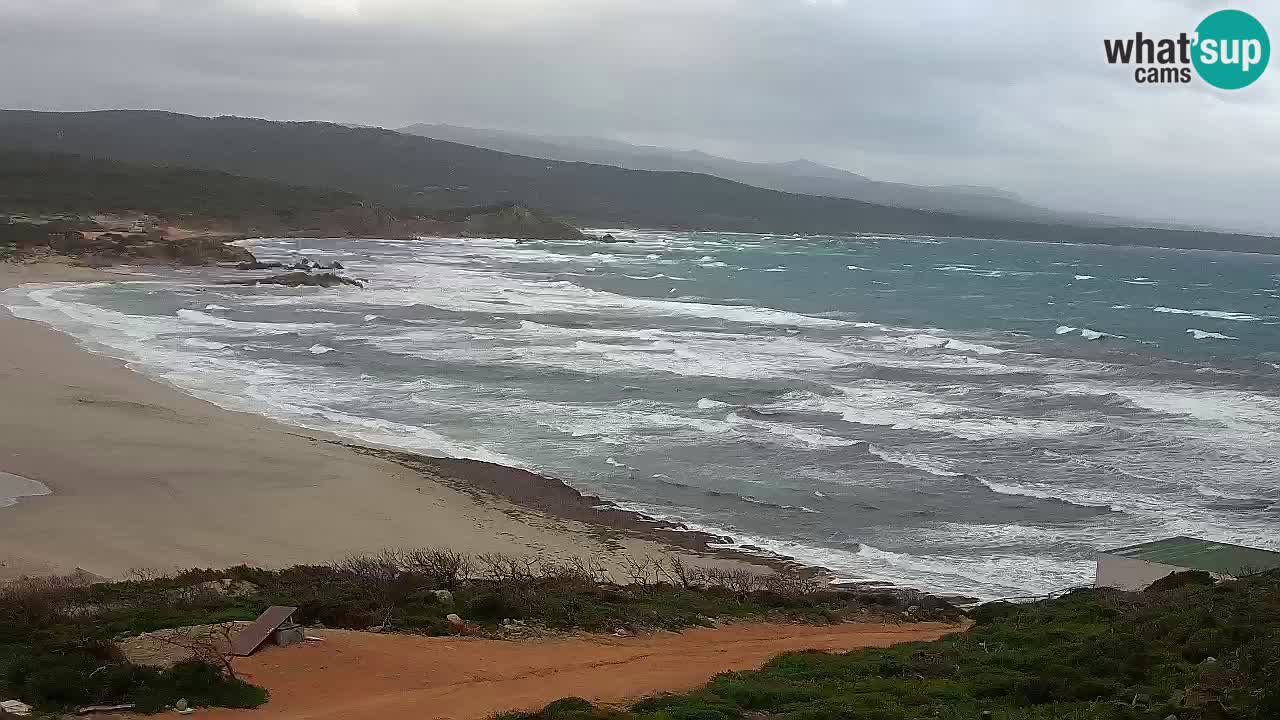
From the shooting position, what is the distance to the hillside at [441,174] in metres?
151

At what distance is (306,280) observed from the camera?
58.9 metres

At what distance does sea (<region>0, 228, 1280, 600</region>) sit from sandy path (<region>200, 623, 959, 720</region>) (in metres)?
6.39

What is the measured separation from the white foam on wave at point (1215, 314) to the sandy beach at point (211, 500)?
180ft

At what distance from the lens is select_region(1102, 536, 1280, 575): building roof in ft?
52.5

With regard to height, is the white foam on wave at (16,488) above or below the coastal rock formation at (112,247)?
below

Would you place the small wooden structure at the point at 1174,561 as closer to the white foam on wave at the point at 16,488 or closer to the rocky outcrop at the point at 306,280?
the white foam on wave at the point at 16,488

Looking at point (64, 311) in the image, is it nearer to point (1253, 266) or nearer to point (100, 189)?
point (100, 189)

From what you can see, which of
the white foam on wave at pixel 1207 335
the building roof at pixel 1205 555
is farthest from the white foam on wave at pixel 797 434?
the white foam on wave at pixel 1207 335

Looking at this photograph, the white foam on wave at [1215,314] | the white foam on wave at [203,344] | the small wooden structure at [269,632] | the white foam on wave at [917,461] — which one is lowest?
the white foam on wave at [917,461]

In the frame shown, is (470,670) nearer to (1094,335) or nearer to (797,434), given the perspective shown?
(797,434)

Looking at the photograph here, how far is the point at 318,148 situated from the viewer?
173875mm

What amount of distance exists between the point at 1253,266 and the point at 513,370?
138 m

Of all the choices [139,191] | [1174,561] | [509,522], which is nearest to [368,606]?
[509,522]

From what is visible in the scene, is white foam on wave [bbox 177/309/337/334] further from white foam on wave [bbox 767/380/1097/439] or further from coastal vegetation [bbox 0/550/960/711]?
coastal vegetation [bbox 0/550/960/711]
